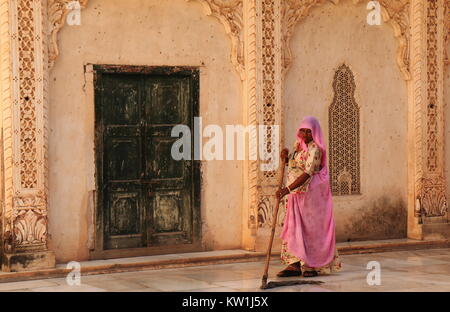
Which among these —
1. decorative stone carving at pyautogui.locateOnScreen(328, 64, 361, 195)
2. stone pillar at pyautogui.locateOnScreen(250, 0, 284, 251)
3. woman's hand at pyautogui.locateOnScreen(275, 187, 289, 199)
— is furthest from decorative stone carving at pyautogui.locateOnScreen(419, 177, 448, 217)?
woman's hand at pyautogui.locateOnScreen(275, 187, 289, 199)

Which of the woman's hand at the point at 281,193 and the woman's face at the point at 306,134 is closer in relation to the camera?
the woman's hand at the point at 281,193

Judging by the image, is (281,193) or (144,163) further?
(144,163)

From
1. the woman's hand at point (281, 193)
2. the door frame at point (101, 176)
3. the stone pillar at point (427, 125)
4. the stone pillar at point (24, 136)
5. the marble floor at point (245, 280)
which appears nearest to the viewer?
the marble floor at point (245, 280)

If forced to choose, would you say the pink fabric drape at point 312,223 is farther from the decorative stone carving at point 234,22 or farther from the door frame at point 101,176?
the decorative stone carving at point 234,22

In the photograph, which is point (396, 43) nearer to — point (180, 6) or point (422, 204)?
point (422, 204)

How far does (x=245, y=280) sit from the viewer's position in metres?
8.66

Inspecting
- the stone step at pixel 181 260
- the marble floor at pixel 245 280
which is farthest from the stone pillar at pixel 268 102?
the marble floor at pixel 245 280

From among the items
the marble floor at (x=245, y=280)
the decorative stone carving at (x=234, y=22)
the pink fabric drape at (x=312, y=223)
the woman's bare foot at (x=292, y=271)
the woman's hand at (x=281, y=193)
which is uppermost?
the decorative stone carving at (x=234, y=22)

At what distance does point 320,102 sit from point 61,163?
3398 mm

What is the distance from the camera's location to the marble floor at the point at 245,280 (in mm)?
8125

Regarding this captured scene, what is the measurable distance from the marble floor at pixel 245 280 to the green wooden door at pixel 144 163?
26.2 inches

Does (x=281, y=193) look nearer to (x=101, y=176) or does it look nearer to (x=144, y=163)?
(x=144, y=163)

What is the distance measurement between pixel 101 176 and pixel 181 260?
128 centimetres

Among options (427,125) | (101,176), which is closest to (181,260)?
(101,176)
